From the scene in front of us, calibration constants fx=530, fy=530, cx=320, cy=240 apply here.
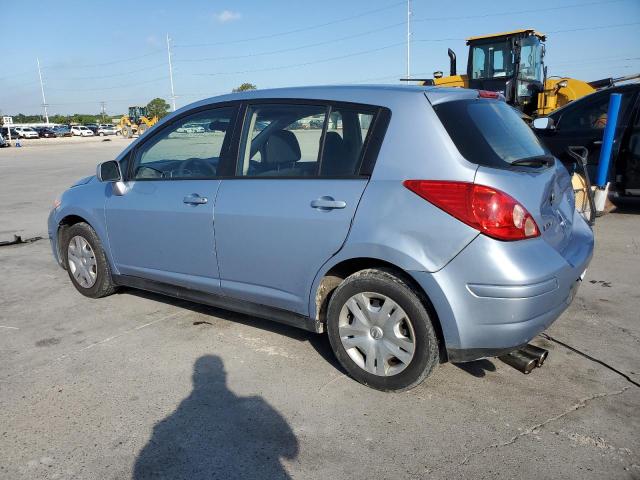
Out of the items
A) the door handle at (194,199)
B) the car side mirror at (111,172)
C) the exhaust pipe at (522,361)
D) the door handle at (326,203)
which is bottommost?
the exhaust pipe at (522,361)

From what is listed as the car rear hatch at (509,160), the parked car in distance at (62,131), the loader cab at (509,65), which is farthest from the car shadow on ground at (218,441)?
the parked car in distance at (62,131)

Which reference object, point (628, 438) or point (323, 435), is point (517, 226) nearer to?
point (628, 438)

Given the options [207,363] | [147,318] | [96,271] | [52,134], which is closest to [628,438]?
[207,363]

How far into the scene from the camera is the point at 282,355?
3623 mm

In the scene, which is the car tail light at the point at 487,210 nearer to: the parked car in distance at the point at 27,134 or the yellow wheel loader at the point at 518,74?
the yellow wheel loader at the point at 518,74

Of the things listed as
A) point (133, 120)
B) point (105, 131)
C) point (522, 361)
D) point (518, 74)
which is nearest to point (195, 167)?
point (522, 361)

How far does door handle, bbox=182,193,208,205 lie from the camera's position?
3677mm

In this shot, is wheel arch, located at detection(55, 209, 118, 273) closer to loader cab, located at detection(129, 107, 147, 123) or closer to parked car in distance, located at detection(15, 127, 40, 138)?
loader cab, located at detection(129, 107, 147, 123)

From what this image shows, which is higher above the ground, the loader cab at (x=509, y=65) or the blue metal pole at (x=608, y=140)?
the loader cab at (x=509, y=65)

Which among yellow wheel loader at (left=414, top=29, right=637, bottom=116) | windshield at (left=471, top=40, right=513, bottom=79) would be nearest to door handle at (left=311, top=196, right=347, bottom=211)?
yellow wheel loader at (left=414, top=29, right=637, bottom=116)

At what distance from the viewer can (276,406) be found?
2988 mm

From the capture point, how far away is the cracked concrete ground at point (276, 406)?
2494 mm

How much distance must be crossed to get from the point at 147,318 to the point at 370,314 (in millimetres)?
2170

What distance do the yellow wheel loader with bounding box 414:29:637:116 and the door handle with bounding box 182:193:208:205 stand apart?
1046cm
